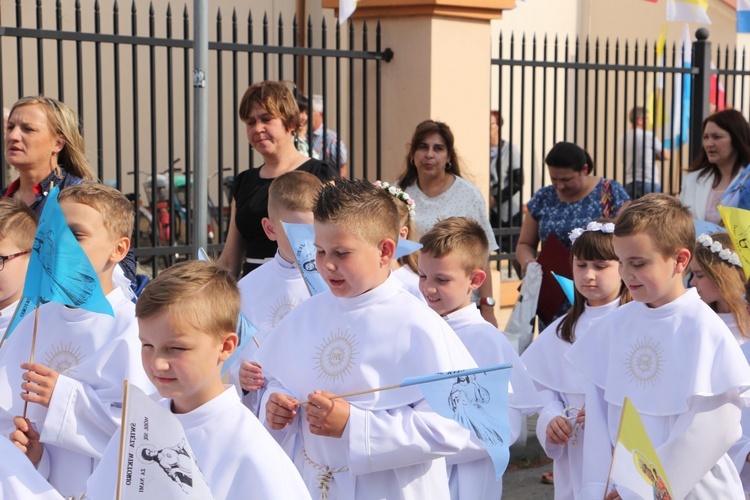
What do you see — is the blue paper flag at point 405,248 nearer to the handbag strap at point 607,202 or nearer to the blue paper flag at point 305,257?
the blue paper flag at point 305,257

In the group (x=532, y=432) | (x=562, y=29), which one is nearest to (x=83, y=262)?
(x=532, y=432)

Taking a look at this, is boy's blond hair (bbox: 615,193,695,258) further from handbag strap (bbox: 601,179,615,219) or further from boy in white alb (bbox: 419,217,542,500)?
handbag strap (bbox: 601,179,615,219)

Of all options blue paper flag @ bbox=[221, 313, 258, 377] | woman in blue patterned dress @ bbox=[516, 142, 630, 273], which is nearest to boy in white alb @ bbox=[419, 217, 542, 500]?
blue paper flag @ bbox=[221, 313, 258, 377]

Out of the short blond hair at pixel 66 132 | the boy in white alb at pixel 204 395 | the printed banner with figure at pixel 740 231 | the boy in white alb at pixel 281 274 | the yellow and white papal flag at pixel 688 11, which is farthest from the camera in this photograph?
the yellow and white papal flag at pixel 688 11

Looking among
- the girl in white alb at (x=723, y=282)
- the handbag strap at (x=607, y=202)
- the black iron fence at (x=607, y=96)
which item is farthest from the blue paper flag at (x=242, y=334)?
the black iron fence at (x=607, y=96)

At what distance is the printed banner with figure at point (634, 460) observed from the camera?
9.77ft

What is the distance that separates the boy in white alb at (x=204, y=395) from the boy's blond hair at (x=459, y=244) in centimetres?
151

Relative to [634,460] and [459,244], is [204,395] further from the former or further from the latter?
[459,244]

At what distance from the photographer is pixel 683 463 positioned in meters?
3.87

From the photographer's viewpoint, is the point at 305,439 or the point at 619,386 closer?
the point at 305,439

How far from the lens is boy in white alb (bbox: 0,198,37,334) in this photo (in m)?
4.18

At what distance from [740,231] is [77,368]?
2573 millimetres

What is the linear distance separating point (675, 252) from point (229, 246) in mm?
2468

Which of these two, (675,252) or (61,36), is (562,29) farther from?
(675,252)
